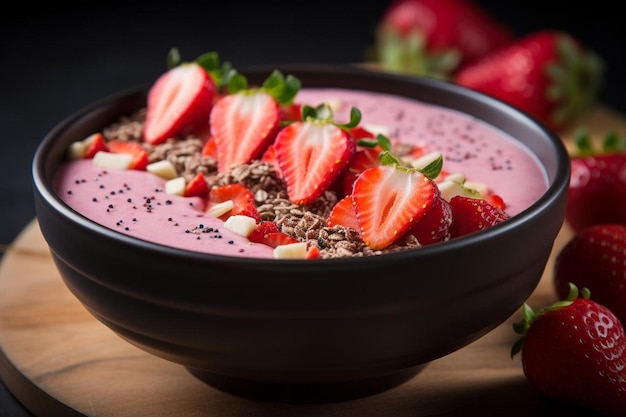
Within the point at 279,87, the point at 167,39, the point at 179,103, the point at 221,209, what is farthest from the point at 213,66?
the point at 167,39

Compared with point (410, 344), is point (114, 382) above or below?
below

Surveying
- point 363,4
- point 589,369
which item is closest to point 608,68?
point 363,4

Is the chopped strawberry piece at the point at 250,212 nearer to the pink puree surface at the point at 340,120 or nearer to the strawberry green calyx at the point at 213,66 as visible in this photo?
the pink puree surface at the point at 340,120

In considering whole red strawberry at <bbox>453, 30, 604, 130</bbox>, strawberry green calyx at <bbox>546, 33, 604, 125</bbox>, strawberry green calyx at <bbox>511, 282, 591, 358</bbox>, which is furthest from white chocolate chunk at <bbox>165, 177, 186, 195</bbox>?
strawberry green calyx at <bbox>546, 33, 604, 125</bbox>

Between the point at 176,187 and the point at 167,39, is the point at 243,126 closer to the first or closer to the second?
the point at 176,187

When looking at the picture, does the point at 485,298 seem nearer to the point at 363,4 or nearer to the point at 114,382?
the point at 114,382

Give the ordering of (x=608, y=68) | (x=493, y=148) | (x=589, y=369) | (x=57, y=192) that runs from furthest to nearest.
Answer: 1. (x=608, y=68)
2. (x=493, y=148)
3. (x=57, y=192)
4. (x=589, y=369)

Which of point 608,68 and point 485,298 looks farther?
point 608,68

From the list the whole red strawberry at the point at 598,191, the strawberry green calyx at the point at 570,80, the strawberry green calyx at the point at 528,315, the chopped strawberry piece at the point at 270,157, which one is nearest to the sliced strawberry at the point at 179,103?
the chopped strawberry piece at the point at 270,157

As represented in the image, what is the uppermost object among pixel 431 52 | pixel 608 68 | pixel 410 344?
pixel 410 344
